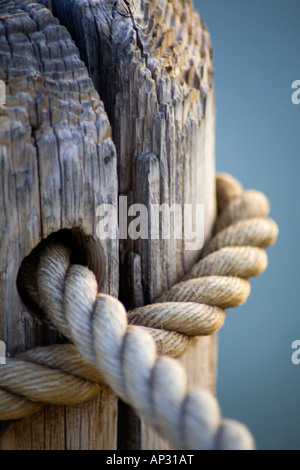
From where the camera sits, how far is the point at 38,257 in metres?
0.84

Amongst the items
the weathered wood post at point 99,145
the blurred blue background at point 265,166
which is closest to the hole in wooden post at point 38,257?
the weathered wood post at point 99,145

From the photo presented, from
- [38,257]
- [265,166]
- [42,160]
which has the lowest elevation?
[38,257]

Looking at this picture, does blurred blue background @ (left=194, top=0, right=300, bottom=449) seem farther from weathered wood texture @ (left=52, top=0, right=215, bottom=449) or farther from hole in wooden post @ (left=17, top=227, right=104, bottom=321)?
hole in wooden post @ (left=17, top=227, right=104, bottom=321)

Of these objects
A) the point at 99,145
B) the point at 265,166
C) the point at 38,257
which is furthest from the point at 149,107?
the point at 265,166

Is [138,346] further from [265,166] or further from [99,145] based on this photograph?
[265,166]

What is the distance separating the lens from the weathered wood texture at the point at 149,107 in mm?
851

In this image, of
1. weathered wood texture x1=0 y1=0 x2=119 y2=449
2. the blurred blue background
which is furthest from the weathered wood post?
the blurred blue background

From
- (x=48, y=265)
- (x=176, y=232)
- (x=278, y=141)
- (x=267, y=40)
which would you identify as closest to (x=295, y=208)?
(x=278, y=141)

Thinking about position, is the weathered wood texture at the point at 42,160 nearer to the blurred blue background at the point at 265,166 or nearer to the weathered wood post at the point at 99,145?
the weathered wood post at the point at 99,145

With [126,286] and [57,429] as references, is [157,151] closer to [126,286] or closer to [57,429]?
[126,286]

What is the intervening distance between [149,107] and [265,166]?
2.45m

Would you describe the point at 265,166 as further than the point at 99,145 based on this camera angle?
Yes

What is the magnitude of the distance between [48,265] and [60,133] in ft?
0.67

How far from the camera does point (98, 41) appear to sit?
0.85 m
